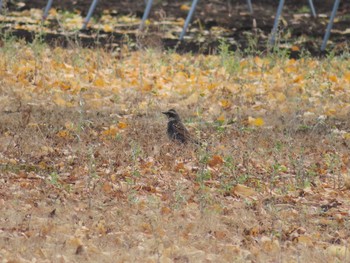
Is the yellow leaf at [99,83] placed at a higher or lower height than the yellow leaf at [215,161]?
lower

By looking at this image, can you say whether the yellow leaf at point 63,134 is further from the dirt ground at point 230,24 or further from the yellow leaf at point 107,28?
the yellow leaf at point 107,28

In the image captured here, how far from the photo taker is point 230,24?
1571cm

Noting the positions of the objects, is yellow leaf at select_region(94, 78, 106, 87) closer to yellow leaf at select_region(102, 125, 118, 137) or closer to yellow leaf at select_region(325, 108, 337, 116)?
yellow leaf at select_region(102, 125, 118, 137)

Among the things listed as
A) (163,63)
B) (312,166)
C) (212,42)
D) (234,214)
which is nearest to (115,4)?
(212,42)

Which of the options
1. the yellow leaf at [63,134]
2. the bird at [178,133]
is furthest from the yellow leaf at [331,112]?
the yellow leaf at [63,134]

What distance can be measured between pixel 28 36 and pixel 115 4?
12.5 feet

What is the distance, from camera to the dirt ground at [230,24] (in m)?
13.8

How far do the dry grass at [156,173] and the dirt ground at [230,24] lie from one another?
2477 mm

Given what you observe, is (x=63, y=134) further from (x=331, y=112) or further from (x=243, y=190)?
(x=331, y=112)

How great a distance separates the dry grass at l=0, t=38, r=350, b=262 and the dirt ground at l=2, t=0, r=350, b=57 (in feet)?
8.13

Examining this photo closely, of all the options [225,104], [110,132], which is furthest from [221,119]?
[110,132]

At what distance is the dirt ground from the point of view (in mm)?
13820

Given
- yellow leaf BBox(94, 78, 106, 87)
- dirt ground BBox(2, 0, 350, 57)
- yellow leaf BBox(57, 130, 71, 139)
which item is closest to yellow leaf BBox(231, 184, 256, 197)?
yellow leaf BBox(57, 130, 71, 139)

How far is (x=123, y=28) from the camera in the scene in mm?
15320
